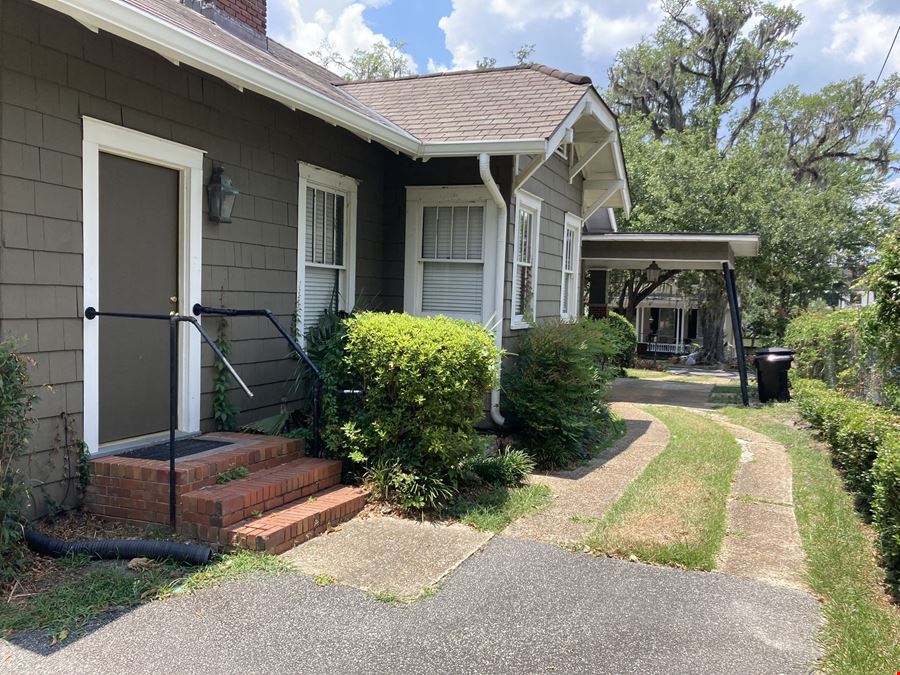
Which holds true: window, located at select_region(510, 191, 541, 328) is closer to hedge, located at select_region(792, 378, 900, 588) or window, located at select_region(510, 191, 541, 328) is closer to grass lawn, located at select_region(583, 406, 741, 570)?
grass lawn, located at select_region(583, 406, 741, 570)

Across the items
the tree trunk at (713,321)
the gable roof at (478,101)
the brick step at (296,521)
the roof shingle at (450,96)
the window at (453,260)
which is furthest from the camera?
the tree trunk at (713,321)

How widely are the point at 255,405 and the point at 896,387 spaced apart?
5997mm

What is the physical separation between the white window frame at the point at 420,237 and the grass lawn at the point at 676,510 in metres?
2.37

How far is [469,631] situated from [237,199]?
3.85 metres

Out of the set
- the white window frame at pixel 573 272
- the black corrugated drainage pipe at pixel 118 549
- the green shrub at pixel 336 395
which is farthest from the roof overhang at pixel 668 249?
the black corrugated drainage pipe at pixel 118 549

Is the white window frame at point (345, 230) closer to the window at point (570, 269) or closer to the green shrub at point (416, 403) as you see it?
the green shrub at point (416, 403)

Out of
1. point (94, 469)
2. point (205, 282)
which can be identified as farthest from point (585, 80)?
point (94, 469)

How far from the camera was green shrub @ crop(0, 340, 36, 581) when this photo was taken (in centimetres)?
334

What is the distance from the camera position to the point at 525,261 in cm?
820

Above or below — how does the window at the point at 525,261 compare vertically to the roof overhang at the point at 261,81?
below

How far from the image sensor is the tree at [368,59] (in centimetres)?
3241

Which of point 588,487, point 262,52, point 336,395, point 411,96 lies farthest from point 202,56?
point 588,487

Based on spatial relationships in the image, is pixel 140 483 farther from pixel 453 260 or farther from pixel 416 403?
pixel 453 260

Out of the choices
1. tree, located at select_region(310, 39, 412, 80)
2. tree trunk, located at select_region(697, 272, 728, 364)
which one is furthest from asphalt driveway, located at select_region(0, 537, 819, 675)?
tree, located at select_region(310, 39, 412, 80)
